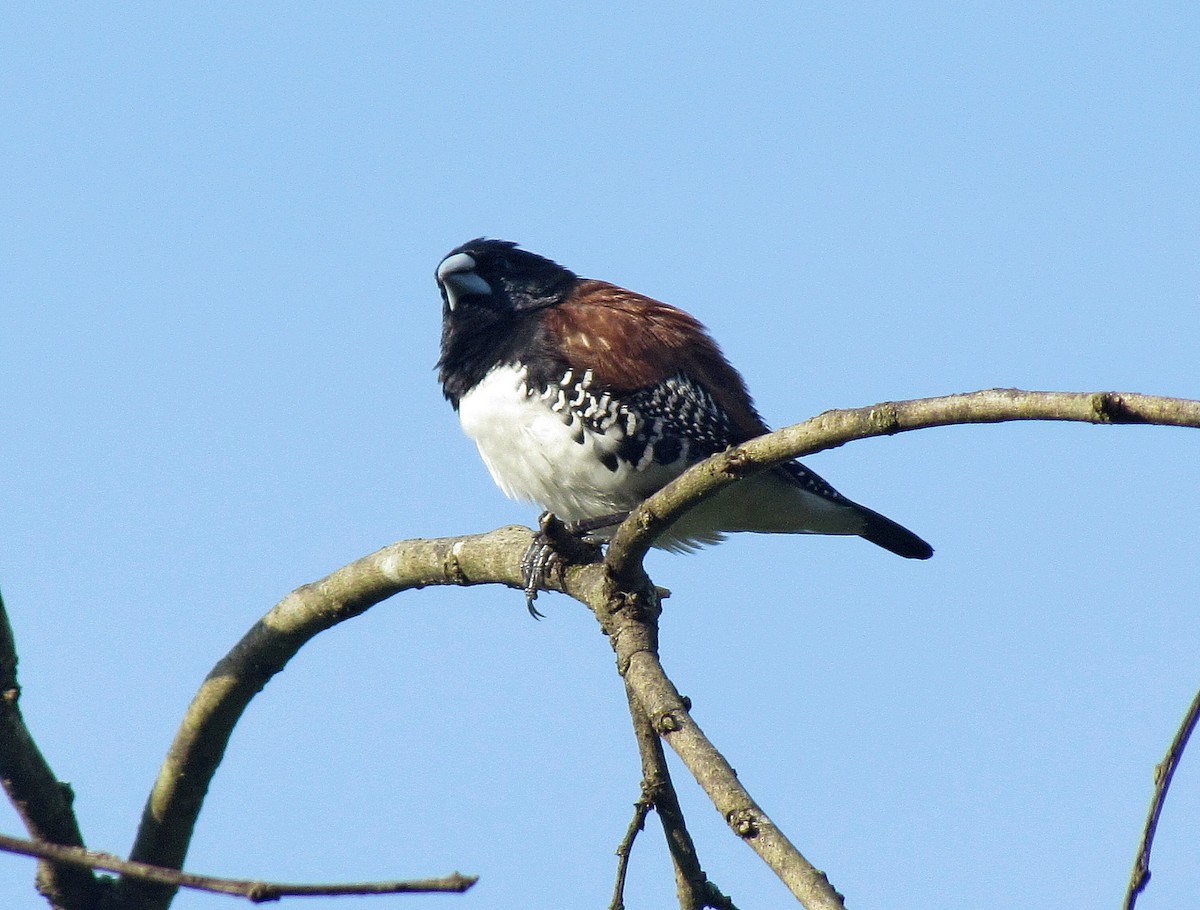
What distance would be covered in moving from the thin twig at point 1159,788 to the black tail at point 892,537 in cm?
465

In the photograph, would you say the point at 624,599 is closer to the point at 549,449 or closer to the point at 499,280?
the point at 549,449

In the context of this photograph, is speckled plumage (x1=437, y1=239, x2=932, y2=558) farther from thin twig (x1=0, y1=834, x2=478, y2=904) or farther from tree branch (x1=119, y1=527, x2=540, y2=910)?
thin twig (x1=0, y1=834, x2=478, y2=904)

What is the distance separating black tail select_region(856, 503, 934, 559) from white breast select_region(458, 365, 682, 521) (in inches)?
54.9

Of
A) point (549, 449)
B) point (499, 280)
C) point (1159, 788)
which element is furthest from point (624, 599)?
point (499, 280)

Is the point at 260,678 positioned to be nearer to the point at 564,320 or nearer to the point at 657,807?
the point at 657,807

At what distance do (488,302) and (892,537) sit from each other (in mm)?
2356

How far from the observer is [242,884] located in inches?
77.5

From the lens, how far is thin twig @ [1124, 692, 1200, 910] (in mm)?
2510

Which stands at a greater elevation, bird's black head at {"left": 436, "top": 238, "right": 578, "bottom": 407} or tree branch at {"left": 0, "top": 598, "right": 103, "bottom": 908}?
→ bird's black head at {"left": 436, "top": 238, "right": 578, "bottom": 407}

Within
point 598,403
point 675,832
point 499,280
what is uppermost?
point 499,280

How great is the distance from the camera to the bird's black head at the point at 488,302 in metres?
6.72

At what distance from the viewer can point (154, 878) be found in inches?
77.4

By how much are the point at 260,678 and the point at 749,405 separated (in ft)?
9.44

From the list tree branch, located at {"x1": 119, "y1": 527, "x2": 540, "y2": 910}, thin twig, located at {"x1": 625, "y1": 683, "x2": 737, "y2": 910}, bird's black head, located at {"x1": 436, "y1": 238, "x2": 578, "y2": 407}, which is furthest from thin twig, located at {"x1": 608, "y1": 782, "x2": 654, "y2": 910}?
bird's black head, located at {"x1": 436, "y1": 238, "x2": 578, "y2": 407}
